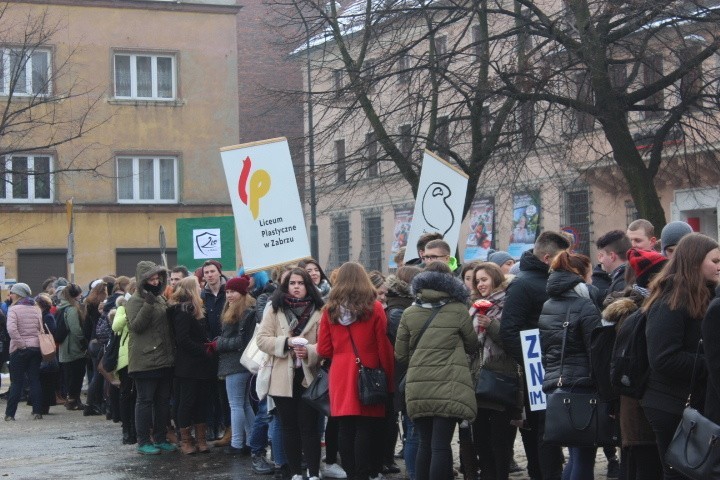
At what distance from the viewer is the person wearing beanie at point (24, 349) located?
1798 cm

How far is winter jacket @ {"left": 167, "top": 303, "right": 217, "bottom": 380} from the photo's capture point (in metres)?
12.7

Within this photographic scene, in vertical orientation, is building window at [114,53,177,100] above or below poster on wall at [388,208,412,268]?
above

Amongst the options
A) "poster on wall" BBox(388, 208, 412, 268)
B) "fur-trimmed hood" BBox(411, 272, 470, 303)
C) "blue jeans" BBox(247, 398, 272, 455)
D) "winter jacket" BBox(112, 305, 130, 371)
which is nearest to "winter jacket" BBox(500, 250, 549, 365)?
"fur-trimmed hood" BBox(411, 272, 470, 303)

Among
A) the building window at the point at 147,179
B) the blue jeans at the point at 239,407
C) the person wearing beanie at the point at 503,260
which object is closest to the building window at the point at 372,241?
the building window at the point at 147,179

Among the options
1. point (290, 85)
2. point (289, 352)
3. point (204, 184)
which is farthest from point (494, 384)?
point (290, 85)

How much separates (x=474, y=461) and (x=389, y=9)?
10.4m

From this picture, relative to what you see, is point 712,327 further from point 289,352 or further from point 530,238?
point 530,238

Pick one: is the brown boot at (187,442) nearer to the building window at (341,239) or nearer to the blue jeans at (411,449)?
the blue jeans at (411,449)

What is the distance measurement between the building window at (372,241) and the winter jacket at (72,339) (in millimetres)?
35168

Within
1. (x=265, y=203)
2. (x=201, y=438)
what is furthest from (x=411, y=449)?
(x=201, y=438)

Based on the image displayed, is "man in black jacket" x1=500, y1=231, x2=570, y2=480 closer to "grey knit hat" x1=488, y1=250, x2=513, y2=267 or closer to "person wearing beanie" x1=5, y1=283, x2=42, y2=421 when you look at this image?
"grey knit hat" x1=488, y1=250, x2=513, y2=267

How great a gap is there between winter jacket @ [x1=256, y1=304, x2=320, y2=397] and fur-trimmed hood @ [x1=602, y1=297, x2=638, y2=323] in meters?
3.51

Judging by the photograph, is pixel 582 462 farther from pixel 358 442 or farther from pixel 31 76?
pixel 31 76

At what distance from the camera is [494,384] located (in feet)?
30.2
